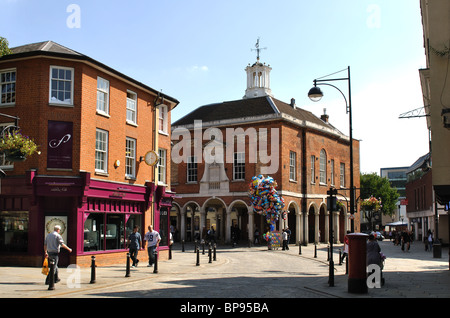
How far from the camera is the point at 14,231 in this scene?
2106 cm

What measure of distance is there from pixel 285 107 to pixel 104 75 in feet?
94.7

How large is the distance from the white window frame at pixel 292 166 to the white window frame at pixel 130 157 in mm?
21533

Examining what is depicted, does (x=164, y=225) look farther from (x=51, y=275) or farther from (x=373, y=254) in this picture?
(x=373, y=254)

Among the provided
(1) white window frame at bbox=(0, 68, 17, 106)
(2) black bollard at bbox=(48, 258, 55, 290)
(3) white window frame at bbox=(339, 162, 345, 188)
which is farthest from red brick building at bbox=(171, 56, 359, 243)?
(2) black bollard at bbox=(48, 258, 55, 290)

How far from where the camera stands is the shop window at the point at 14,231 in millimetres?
20844

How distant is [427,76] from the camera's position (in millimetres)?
19578

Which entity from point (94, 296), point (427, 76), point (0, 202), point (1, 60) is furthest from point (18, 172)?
point (427, 76)

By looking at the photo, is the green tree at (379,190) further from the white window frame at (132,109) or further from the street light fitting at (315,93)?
the street light fitting at (315,93)

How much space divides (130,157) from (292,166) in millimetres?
22292

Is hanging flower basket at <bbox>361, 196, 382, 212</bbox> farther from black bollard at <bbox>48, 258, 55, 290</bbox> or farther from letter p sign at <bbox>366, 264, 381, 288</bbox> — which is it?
black bollard at <bbox>48, 258, 55, 290</bbox>

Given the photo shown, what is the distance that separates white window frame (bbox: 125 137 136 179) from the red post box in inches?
541

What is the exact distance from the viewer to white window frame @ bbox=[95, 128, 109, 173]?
2284 cm

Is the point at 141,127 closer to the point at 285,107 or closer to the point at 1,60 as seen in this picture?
the point at 1,60

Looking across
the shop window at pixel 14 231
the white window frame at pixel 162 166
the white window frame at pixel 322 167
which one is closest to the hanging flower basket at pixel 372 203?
the white window frame at pixel 322 167
